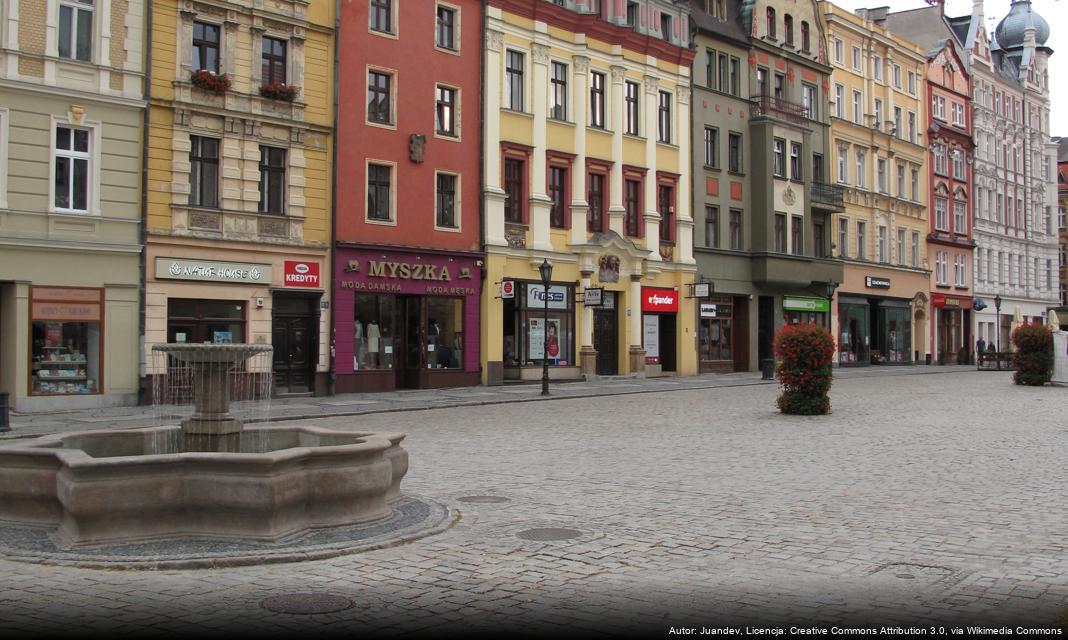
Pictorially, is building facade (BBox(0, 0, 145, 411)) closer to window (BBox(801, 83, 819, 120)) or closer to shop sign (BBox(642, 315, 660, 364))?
shop sign (BBox(642, 315, 660, 364))

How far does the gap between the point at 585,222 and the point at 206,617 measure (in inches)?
1280

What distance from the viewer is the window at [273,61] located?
28.7 metres

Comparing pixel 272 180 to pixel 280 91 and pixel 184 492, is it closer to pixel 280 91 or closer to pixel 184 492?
pixel 280 91

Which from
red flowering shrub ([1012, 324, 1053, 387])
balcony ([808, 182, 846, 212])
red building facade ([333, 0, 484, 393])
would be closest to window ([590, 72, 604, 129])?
red building facade ([333, 0, 484, 393])

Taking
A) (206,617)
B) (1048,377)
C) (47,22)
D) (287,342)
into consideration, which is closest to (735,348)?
(1048,377)

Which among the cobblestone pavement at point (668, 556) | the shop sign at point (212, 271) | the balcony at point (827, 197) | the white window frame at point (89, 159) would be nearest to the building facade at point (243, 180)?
the shop sign at point (212, 271)

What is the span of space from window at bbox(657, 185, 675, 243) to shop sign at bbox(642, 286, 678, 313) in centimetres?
211

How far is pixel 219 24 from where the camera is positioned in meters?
27.6

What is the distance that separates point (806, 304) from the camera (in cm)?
4972

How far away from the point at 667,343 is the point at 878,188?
2095 centimetres

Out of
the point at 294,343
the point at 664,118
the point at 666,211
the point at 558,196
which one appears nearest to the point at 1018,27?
the point at 664,118

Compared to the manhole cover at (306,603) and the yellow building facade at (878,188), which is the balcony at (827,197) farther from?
the manhole cover at (306,603)

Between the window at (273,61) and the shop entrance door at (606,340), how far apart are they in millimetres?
15022

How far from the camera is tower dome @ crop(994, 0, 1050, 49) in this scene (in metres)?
76.8
